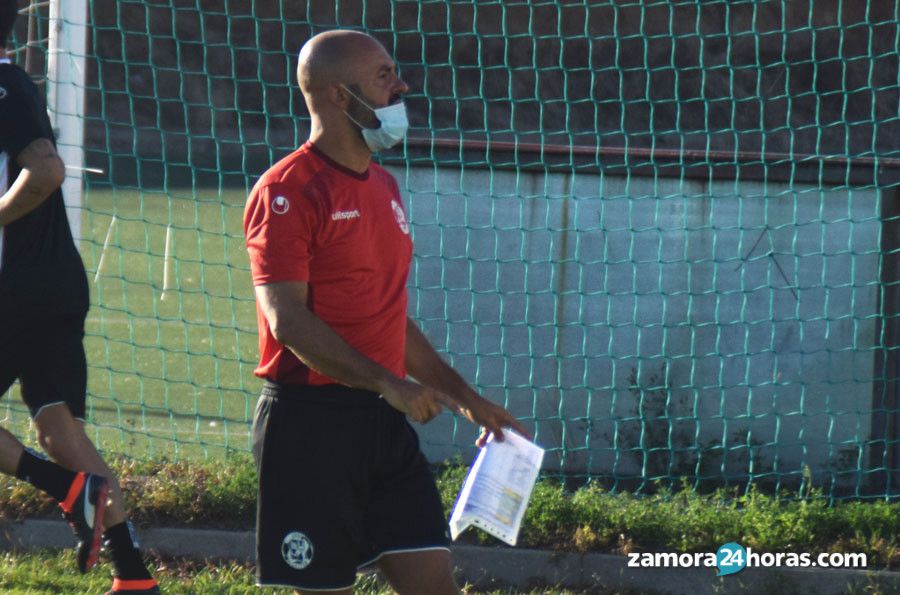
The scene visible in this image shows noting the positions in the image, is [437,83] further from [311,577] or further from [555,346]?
[311,577]

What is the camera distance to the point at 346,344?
10.5ft

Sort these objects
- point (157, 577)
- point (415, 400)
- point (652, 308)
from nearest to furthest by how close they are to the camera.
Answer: point (415, 400)
point (157, 577)
point (652, 308)

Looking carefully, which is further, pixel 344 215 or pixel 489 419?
pixel 489 419

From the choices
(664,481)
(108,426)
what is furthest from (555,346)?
(108,426)

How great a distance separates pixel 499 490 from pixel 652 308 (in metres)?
2.67

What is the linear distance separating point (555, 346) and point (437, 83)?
52.1ft

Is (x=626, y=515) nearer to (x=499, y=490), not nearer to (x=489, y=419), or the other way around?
(x=489, y=419)

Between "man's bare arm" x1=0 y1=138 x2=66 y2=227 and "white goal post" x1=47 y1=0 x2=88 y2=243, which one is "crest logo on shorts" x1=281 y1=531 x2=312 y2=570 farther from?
"white goal post" x1=47 y1=0 x2=88 y2=243

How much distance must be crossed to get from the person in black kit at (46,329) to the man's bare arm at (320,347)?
1.20 metres

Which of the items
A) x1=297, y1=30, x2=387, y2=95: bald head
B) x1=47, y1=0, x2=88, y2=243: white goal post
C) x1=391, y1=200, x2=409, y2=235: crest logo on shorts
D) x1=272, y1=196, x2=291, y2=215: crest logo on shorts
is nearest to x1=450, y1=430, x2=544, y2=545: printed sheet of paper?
x1=391, y1=200, x2=409, y2=235: crest logo on shorts

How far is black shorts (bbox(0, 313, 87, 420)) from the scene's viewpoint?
4.27 metres

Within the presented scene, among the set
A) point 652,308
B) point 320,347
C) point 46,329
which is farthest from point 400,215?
point 652,308

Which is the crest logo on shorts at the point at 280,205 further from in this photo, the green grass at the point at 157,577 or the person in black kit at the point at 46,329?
the green grass at the point at 157,577

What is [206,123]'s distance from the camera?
1873 cm
